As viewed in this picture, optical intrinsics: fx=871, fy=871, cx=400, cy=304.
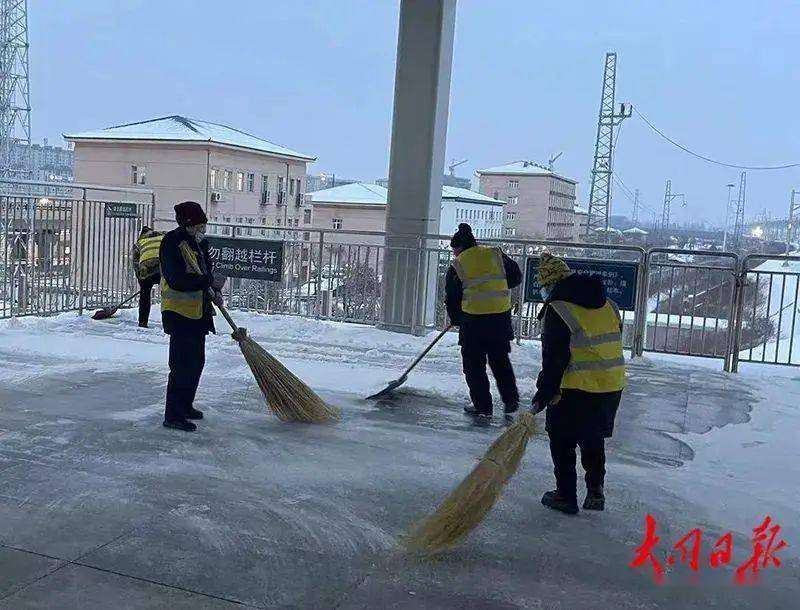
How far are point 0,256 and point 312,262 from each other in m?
4.00

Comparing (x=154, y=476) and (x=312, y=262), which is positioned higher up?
(x=312, y=262)

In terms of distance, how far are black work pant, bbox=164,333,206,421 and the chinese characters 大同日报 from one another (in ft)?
11.6

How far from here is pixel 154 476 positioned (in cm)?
558

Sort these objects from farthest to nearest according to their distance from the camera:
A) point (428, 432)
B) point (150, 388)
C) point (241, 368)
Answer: point (241, 368) → point (150, 388) → point (428, 432)

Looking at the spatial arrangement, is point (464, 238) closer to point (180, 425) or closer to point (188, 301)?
point (188, 301)

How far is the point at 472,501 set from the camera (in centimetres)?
462

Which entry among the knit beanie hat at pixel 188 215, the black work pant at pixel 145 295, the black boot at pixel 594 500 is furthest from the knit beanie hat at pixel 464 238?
the black work pant at pixel 145 295

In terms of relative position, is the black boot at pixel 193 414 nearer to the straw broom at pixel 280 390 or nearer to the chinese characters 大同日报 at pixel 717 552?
the straw broom at pixel 280 390

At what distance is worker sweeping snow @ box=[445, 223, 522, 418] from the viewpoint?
24.1ft

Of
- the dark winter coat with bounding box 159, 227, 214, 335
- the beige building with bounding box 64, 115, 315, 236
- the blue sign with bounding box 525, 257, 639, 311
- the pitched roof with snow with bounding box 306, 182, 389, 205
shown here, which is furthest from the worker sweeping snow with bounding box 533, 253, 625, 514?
the beige building with bounding box 64, 115, 315, 236

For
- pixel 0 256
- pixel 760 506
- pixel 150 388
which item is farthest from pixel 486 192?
pixel 760 506

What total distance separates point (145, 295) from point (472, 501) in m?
7.40

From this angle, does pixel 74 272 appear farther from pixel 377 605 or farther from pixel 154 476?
pixel 377 605

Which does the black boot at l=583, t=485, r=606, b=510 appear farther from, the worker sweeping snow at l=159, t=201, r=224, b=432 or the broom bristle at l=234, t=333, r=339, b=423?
the worker sweeping snow at l=159, t=201, r=224, b=432
